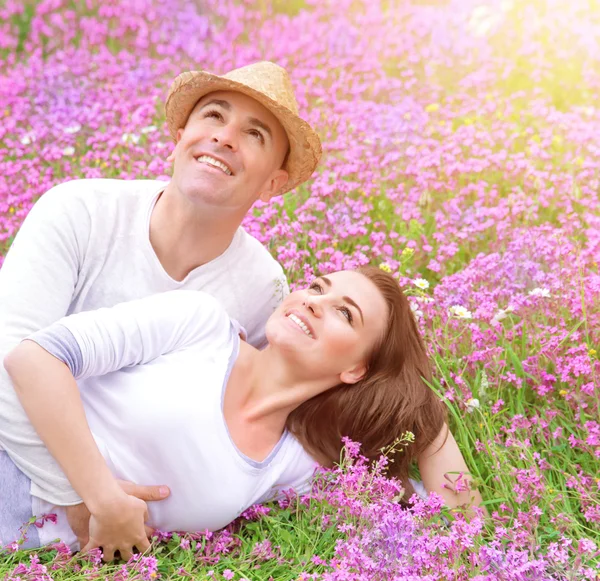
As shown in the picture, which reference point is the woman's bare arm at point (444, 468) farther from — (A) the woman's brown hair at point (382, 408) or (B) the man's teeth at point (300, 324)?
(B) the man's teeth at point (300, 324)

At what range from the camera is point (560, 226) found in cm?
561

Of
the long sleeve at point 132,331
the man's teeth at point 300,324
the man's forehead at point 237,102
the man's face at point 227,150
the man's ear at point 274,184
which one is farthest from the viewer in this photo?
the man's ear at point 274,184

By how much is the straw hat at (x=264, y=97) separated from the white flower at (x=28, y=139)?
9.00 ft

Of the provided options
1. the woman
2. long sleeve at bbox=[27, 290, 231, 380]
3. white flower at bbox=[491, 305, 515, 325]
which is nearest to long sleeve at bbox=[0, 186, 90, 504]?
the woman

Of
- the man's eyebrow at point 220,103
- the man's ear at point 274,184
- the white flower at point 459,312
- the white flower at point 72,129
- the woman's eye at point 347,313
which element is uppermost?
the man's eyebrow at point 220,103

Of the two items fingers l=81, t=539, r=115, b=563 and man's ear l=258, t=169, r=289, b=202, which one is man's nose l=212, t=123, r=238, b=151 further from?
fingers l=81, t=539, r=115, b=563

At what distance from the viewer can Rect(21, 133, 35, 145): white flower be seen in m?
6.48

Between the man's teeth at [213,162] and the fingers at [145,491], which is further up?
the man's teeth at [213,162]

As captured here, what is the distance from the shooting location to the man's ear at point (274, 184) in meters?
4.06

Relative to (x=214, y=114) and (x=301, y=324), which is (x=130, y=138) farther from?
(x=301, y=324)

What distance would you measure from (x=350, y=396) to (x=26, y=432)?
1.33 meters

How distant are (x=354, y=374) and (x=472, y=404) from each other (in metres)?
0.60

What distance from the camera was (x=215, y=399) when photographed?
3414mm

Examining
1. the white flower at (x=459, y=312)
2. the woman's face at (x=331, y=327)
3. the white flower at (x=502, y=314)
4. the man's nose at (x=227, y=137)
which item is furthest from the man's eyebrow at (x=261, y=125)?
the white flower at (x=502, y=314)
